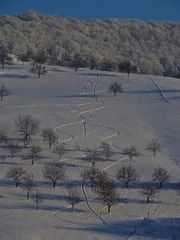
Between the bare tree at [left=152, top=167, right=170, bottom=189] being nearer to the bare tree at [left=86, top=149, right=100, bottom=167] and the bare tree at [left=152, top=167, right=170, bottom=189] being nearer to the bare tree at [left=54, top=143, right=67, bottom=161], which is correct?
the bare tree at [left=86, top=149, right=100, bottom=167]

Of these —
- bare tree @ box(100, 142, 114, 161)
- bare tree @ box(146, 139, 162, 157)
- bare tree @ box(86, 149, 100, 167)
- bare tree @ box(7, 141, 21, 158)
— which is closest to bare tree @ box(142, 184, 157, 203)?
bare tree @ box(86, 149, 100, 167)

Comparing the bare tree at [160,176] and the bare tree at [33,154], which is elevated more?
the bare tree at [33,154]

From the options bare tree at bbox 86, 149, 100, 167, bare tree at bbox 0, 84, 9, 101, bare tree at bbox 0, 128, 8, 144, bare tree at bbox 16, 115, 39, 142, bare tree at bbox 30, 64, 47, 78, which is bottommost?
bare tree at bbox 86, 149, 100, 167

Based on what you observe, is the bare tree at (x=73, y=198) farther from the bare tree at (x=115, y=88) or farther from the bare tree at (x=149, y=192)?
the bare tree at (x=115, y=88)

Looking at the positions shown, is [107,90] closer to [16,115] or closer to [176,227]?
[16,115]

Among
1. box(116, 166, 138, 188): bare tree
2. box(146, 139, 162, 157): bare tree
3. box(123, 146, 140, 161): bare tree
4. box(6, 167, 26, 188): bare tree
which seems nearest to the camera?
box(6, 167, 26, 188): bare tree

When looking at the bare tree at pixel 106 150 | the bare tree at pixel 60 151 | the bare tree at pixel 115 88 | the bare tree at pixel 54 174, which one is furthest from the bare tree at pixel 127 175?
the bare tree at pixel 115 88

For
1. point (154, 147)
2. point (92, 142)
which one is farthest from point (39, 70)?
point (154, 147)
